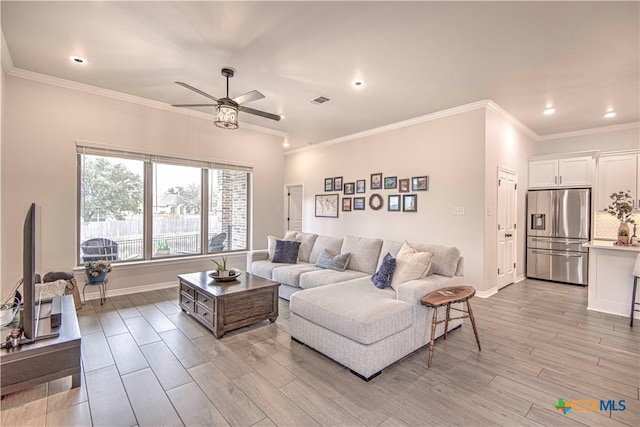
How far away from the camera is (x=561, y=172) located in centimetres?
558

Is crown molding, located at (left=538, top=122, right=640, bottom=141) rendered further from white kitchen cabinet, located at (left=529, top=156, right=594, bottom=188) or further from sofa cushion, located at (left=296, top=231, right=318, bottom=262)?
sofa cushion, located at (left=296, top=231, right=318, bottom=262)

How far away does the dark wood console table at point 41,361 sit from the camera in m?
1.89

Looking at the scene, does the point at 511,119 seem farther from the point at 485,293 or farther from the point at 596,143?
the point at 485,293

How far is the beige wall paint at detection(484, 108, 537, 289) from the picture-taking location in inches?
177

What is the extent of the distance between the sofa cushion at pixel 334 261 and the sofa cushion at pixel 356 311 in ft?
3.39

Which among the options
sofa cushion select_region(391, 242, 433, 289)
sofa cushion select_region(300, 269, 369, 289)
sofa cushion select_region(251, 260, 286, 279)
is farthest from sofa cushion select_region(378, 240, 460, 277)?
sofa cushion select_region(251, 260, 286, 279)

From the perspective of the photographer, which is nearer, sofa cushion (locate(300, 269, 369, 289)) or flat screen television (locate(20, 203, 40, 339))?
flat screen television (locate(20, 203, 40, 339))

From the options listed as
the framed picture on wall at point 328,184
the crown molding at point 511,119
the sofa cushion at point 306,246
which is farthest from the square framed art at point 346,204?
the crown molding at point 511,119

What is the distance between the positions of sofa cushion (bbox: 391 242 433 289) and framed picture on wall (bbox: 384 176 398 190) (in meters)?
2.67

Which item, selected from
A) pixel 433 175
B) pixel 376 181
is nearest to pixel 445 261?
pixel 433 175

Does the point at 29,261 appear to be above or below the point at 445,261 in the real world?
above

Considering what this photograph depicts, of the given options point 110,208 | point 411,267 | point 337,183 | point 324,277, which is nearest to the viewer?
point 411,267

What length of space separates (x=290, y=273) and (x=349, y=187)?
3027mm

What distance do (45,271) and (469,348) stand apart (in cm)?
508
